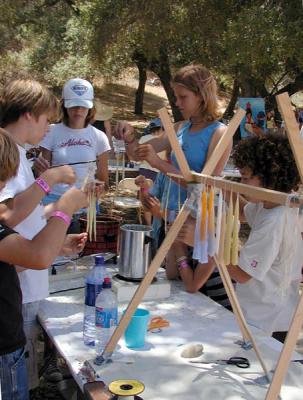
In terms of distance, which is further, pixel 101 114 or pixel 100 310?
pixel 101 114

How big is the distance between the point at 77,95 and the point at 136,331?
1636 millimetres

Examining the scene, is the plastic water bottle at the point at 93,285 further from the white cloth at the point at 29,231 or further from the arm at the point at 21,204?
the arm at the point at 21,204

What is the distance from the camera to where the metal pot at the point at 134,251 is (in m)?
2.21

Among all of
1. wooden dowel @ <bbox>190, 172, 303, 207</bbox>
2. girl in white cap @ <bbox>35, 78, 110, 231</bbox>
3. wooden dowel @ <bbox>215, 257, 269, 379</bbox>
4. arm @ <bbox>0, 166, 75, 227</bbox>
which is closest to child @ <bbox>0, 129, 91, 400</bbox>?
arm @ <bbox>0, 166, 75, 227</bbox>

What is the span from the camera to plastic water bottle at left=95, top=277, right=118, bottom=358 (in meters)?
1.79

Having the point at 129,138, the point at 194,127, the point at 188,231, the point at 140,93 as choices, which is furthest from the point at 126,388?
the point at 140,93

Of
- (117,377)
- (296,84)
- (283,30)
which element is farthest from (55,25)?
(117,377)

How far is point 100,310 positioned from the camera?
1.79 m

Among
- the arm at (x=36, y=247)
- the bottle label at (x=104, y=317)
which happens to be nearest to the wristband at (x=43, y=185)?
the arm at (x=36, y=247)

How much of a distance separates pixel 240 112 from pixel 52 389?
6.23ft

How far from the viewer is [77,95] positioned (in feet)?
9.82

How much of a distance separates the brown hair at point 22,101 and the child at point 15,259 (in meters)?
0.43

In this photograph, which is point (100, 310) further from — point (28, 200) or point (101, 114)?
point (101, 114)

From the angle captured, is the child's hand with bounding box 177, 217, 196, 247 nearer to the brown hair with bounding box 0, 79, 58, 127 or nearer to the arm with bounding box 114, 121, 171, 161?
the brown hair with bounding box 0, 79, 58, 127
